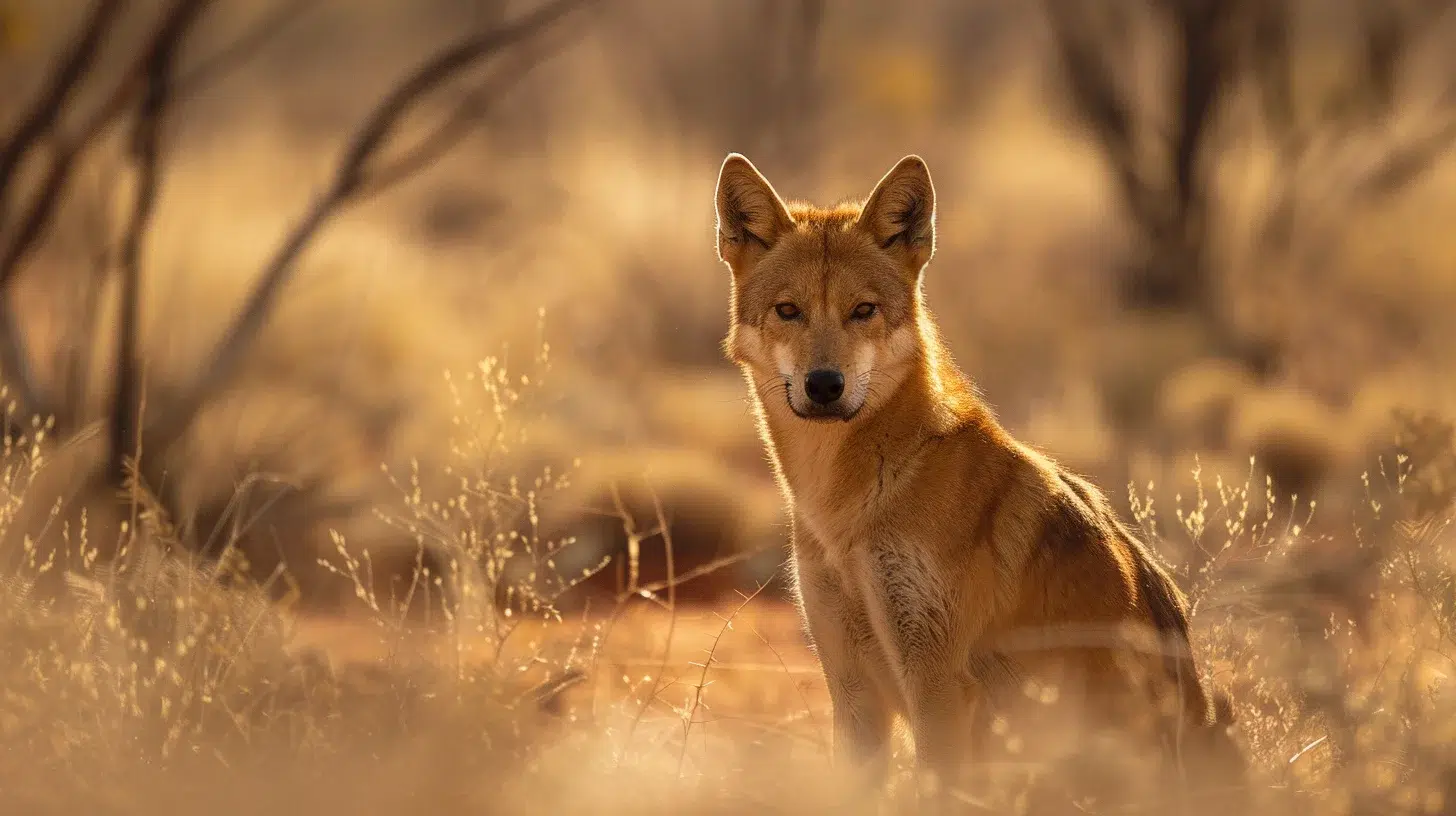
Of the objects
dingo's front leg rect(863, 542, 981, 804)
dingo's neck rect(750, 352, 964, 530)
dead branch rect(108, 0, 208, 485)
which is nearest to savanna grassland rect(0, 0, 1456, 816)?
dead branch rect(108, 0, 208, 485)

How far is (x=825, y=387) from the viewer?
5.12 m

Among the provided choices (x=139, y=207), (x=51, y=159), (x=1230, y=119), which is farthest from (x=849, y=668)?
(x=1230, y=119)

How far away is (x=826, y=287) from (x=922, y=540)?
1008 millimetres

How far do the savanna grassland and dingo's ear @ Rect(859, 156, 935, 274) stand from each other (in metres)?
1.23

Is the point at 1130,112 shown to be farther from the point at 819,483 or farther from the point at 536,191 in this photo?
the point at 819,483

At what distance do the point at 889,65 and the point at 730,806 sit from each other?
837 inches

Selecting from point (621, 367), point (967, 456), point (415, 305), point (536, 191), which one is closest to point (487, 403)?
point (621, 367)

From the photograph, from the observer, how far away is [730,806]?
4402 millimetres

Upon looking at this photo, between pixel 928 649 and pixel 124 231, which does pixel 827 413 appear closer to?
pixel 928 649

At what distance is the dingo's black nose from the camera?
5.12 m

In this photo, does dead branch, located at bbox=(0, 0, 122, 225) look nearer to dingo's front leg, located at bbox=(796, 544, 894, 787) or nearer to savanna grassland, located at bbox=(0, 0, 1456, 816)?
savanna grassland, located at bbox=(0, 0, 1456, 816)

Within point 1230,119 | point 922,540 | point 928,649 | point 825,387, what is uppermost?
point 1230,119

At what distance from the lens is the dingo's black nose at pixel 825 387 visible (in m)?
5.12

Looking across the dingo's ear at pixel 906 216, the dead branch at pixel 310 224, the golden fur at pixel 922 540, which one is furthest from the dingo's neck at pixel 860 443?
the dead branch at pixel 310 224
